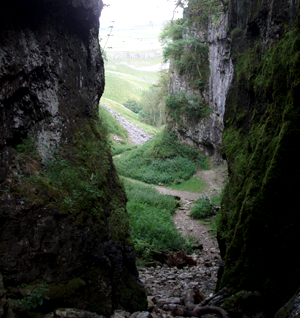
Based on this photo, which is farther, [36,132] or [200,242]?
[200,242]

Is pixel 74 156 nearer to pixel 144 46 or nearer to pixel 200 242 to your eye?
pixel 200 242

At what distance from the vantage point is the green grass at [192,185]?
20.3 metres

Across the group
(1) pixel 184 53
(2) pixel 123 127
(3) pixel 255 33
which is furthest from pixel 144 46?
(3) pixel 255 33

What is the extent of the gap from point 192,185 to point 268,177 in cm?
1589

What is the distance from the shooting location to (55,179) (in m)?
5.02

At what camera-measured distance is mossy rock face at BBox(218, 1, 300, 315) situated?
4.79 meters

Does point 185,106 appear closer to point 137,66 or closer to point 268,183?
point 268,183

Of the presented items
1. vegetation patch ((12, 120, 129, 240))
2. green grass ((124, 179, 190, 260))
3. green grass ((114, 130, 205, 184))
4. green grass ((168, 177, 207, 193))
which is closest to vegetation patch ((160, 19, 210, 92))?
green grass ((114, 130, 205, 184))

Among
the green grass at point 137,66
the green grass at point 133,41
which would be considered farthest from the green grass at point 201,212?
the green grass at point 133,41

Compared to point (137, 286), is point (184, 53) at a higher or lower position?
higher

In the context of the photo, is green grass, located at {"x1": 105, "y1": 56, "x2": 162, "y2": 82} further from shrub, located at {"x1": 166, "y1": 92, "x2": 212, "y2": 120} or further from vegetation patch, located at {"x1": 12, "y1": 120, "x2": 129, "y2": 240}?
vegetation patch, located at {"x1": 12, "y1": 120, "x2": 129, "y2": 240}

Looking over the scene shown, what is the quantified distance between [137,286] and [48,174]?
3.19 meters

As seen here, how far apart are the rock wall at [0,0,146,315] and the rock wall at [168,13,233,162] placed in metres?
14.3

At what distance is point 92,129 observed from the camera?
725cm
